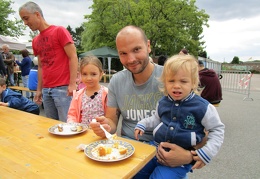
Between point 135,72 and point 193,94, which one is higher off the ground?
point 135,72

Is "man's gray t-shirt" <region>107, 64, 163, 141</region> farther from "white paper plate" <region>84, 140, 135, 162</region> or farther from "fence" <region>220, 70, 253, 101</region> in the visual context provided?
"fence" <region>220, 70, 253, 101</region>

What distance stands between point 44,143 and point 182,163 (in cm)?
97

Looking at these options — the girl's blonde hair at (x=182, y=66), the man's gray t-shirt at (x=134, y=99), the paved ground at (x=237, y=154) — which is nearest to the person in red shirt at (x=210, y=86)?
the paved ground at (x=237, y=154)

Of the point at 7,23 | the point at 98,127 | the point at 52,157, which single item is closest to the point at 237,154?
the point at 98,127

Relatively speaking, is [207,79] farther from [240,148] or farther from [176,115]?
[176,115]

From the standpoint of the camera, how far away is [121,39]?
1697 mm

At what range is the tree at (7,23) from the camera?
21.1m

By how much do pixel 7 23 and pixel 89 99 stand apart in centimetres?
2390

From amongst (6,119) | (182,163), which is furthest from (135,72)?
(6,119)

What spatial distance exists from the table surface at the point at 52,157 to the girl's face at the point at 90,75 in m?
0.73

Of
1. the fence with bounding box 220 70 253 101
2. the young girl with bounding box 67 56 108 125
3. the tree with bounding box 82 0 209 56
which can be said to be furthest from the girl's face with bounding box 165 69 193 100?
the tree with bounding box 82 0 209 56

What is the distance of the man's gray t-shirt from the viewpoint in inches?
69.3

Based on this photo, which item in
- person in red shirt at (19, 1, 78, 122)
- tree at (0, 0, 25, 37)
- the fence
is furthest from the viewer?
tree at (0, 0, 25, 37)

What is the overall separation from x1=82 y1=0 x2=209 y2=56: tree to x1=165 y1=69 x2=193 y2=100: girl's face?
16.2m
